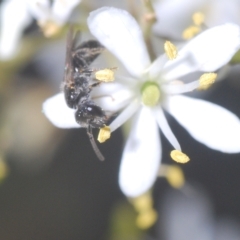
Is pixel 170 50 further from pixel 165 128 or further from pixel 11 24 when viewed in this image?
pixel 11 24

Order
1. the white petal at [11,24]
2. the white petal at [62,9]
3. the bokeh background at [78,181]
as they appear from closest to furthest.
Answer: the white petal at [62,9] < the white petal at [11,24] < the bokeh background at [78,181]

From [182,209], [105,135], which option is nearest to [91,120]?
[105,135]

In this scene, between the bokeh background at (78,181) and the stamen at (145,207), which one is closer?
the stamen at (145,207)

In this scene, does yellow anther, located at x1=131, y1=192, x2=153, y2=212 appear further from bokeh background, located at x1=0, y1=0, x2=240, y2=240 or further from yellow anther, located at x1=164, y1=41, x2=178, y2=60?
yellow anther, located at x1=164, y1=41, x2=178, y2=60

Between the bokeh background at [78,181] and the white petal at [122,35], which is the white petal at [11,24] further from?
the white petal at [122,35]

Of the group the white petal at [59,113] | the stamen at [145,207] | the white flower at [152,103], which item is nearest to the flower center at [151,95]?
the white flower at [152,103]

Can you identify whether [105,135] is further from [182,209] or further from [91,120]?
[182,209]
